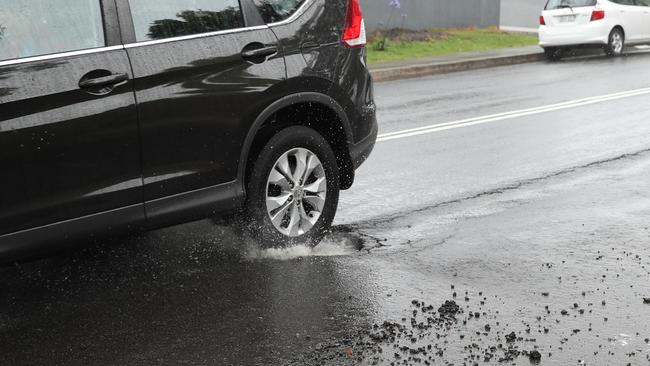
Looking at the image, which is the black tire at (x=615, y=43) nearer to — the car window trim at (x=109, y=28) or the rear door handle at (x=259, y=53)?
the rear door handle at (x=259, y=53)

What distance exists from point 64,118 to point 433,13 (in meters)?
19.7

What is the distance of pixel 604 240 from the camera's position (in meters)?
5.87

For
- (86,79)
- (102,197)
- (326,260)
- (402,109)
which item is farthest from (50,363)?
(402,109)

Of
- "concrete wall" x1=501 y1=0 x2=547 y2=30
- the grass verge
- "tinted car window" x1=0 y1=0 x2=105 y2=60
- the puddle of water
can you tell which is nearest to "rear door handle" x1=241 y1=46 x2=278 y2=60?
"tinted car window" x1=0 y1=0 x2=105 y2=60

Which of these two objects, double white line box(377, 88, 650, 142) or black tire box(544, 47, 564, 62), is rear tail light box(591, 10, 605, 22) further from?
double white line box(377, 88, 650, 142)

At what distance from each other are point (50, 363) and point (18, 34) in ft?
5.21

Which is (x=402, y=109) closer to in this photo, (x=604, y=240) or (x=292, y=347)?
(x=604, y=240)

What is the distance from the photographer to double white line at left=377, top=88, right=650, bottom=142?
9.84 metres

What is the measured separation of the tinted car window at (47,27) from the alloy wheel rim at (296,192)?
138 cm

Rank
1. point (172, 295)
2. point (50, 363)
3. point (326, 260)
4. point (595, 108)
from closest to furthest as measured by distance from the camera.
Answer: point (50, 363)
point (172, 295)
point (326, 260)
point (595, 108)

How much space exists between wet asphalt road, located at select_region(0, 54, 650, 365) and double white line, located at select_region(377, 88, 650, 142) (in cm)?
163

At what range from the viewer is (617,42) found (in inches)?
785

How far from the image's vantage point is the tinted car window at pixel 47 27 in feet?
14.3

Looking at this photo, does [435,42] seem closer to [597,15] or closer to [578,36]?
[578,36]
